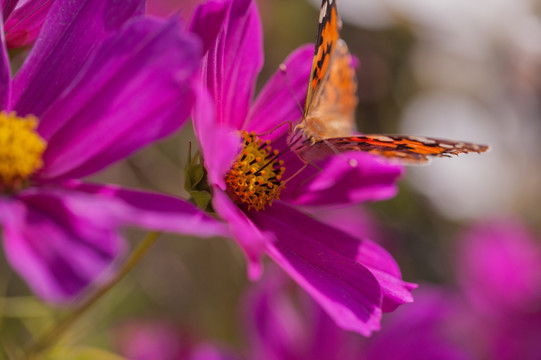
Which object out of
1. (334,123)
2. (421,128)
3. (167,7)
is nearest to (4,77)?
(334,123)

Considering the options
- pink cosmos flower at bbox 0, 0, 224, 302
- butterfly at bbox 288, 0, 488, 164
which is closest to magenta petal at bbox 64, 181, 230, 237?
pink cosmos flower at bbox 0, 0, 224, 302

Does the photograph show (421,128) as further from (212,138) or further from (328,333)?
(212,138)

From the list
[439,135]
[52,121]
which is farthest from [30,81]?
[439,135]

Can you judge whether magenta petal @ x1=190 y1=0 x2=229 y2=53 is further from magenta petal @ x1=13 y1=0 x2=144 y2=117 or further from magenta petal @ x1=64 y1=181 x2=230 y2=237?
magenta petal @ x1=64 y1=181 x2=230 y2=237

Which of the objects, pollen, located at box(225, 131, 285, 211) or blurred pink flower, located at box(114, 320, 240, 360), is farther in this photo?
blurred pink flower, located at box(114, 320, 240, 360)

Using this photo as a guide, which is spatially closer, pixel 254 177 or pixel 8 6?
pixel 8 6
